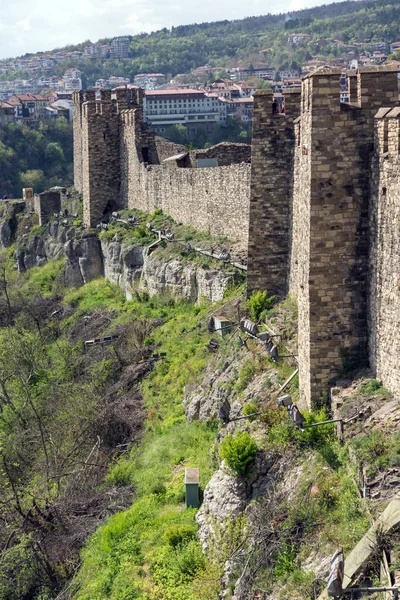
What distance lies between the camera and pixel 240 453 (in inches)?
533

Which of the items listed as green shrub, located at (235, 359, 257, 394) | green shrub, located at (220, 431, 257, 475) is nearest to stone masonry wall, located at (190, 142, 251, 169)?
green shrub, located at (235, 359, 257, 394)

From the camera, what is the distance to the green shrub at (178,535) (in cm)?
1425

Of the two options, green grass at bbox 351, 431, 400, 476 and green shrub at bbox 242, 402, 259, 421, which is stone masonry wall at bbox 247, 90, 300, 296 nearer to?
green shrub at bbox 242, 402, 259, 421

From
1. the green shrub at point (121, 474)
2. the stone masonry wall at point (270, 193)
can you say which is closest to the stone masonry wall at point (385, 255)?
the stone masonry wall at point (270, 193)

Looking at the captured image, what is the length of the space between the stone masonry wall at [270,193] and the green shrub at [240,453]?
518cm

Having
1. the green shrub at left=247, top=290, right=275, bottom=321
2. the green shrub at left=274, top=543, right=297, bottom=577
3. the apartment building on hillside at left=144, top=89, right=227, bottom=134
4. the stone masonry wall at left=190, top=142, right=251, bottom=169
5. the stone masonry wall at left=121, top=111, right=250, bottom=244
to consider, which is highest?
the apartment building on hillside at left=144, top=89, right=227, bottom=134

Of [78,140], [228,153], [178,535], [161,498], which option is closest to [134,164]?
[228,153]

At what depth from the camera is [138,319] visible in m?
26.1

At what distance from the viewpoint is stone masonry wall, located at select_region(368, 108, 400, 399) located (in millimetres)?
12250

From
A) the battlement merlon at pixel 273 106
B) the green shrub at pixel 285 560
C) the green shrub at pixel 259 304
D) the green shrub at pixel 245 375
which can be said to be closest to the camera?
the green shrub at pixel 285 560

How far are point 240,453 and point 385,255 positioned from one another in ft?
11.2

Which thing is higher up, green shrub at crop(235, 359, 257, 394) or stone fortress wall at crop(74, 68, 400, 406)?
stone fortress wall at crop(74, 68, 400, 406)

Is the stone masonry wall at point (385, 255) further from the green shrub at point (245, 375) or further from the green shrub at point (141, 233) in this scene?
the green shrub at point (141, 233)

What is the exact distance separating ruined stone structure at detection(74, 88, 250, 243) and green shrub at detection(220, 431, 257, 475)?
13.3m
